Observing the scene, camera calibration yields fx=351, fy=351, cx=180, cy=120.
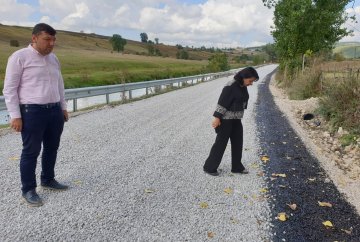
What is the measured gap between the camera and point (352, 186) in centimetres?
544

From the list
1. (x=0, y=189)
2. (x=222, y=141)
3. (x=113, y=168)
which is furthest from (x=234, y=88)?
(x=0, y=189)

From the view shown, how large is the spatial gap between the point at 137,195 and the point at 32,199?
130 centimetres

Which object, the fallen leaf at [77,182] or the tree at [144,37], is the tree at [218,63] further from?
the tree at [144,37]

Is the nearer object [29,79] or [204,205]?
[29,79]

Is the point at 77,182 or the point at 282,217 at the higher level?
the point at 77,182

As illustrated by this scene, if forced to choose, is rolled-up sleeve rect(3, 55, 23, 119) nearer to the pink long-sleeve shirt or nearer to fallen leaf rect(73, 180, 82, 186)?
the pink long-sleeve shirt

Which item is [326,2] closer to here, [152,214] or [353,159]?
[353,159]

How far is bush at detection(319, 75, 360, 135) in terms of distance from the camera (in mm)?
8539

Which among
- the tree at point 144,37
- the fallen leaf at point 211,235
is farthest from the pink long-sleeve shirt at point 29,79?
the tree at point 144,37

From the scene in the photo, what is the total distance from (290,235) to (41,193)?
3.17 metres

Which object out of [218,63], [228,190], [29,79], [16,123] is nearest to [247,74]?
[228,190]

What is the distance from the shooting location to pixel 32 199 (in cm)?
429

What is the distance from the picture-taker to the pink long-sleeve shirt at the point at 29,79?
4.06 meters

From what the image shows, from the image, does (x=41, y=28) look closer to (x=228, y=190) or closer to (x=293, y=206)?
(x=228, y=190)
